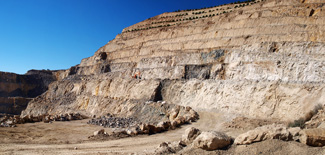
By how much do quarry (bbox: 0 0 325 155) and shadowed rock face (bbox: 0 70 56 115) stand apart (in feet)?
54.3

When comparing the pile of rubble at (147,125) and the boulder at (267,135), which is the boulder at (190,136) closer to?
the boulder at (267,135)

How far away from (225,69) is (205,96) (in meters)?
3.16

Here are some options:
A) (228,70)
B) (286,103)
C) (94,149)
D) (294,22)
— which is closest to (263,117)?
(286,103)

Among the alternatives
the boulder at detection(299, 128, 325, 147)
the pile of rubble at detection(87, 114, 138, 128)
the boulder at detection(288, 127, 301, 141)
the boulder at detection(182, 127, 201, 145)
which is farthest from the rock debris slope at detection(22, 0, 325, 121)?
the boulder at detection(182, 127, 201, 145)

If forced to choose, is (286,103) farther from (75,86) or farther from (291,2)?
(75,86)

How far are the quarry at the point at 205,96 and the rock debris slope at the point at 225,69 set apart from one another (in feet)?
0.28

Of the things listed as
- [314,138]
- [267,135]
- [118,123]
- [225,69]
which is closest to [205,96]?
[225,69]

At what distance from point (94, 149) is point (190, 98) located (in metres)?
11.4

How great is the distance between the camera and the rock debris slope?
16.2 m

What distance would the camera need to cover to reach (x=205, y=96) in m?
20.4

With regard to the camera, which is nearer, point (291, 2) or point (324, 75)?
point (324, 75)

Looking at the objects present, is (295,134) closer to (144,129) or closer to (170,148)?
(170,148)

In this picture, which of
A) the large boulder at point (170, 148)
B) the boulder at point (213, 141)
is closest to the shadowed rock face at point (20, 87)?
the large boulder at point (170, 148)

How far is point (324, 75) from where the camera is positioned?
52.2 ft
